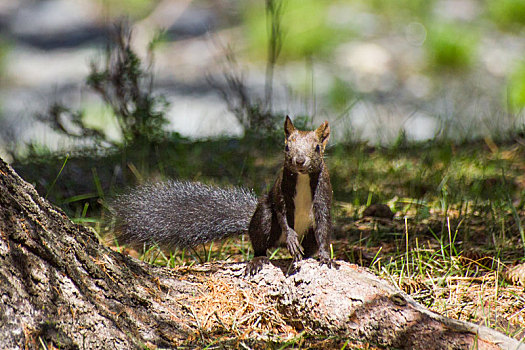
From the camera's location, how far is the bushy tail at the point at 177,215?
1.90 meters

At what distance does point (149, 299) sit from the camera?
1467 millimetres

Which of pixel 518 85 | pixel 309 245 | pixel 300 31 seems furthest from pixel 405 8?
pixel 309 245

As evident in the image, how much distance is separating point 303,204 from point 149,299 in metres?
0.62

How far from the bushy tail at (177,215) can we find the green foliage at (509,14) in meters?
5.33

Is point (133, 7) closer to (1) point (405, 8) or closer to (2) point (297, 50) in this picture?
(2) point (297, 50)

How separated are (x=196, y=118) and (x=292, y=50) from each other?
153cm

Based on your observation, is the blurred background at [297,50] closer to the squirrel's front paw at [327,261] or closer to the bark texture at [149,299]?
the squirrel's front paw at [327,261]

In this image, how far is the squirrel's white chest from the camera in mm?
1881

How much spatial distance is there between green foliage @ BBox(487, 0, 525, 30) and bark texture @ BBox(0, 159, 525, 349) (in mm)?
5627

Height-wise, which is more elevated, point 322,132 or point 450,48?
point 450,48

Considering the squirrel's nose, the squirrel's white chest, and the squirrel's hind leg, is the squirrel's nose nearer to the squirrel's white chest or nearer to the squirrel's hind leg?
the squirrel's white chest

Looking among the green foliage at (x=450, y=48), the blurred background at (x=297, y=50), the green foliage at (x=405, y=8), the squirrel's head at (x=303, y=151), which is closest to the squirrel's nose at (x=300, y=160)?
the squirrel's head at (x=303, y=151)

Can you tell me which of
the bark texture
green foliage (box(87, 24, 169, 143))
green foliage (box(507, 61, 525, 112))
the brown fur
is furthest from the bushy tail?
green foliage (box(507, 61, 525, 112))

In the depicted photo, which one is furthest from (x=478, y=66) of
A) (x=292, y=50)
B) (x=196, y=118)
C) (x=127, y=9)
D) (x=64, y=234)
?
(x=64, y=234)
